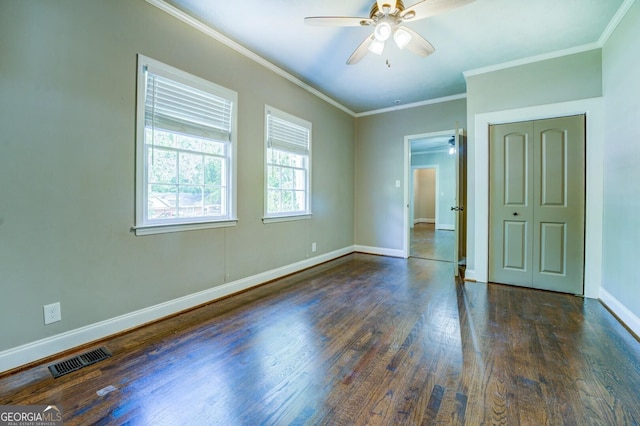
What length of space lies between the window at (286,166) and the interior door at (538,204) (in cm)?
253

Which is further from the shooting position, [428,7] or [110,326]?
[110,326]

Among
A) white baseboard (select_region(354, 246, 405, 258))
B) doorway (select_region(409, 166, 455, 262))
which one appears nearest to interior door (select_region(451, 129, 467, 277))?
doorway (select_region(409, 166, 455, 262))

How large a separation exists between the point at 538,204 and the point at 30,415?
4617mm

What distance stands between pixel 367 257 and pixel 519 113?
3.13m

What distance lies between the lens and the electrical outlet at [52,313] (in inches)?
74.2

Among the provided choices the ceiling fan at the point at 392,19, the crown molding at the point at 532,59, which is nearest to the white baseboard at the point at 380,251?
the crown molding at the point at 532,59

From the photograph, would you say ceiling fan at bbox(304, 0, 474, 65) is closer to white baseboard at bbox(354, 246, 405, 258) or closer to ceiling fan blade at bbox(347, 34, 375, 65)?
ceiling fan blade at bbox(347, 34, 375, 65)

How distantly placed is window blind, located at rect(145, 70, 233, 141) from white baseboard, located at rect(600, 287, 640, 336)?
399 cm

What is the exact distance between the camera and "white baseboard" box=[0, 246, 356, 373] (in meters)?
1.78

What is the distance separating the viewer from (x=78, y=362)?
6.03 feet

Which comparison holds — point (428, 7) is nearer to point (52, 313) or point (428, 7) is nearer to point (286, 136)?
point (286, 136)

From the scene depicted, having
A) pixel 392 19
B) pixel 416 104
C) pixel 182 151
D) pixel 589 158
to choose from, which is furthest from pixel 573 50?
pixel 182 151

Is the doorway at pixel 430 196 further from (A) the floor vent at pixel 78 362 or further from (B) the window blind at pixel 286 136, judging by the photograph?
(A) the floor vent at pixel 78 362

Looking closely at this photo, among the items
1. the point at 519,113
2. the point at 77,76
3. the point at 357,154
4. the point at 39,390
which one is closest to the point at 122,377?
the point at 39,390
